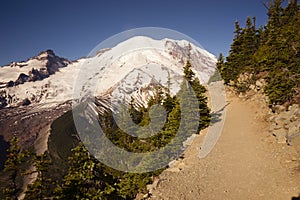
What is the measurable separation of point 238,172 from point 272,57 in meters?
19.7

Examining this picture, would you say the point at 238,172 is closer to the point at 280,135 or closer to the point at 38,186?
the point at 280,135

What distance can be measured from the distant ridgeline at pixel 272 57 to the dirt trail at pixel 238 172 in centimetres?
450

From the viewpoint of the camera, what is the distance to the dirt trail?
1345 cm

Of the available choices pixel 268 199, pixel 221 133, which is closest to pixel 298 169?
pixel 268 199

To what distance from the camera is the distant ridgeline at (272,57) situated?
70.6 feet

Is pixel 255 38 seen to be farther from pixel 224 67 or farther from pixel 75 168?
pixel 75 168

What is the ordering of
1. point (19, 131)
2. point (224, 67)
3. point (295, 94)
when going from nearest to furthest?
1. point (295, 94)
2. point (224, 67)
3. point (19, 131)

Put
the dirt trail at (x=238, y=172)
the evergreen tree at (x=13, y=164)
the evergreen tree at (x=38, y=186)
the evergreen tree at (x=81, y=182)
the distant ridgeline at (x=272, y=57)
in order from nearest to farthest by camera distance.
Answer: the evergreen tree at (x=13, y=164), the evergreen tree at (x=38, y=186), the evergreen tree at (x=81, y=182), the dirt trail at (x=238, y=172), the distant ridgeline at (x=272, y=57)

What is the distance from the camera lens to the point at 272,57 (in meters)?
29.2

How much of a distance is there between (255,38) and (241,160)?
119 feet

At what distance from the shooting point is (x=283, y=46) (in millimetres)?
26797

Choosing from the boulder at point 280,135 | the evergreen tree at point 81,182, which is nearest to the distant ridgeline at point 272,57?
the boulder at point 280,135

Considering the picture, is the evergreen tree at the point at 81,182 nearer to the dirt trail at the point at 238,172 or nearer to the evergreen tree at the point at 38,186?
the evergreen tree at the point at 38,186

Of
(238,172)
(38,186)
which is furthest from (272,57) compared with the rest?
(38,186)
